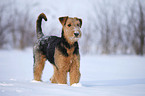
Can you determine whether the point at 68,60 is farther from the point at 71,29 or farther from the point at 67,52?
the point at 71,29

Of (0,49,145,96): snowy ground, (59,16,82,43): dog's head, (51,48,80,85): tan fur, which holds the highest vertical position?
(59,16,82,43): dog's head

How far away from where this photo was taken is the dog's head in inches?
111

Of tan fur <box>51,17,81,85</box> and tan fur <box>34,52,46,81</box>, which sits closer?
tan fur <box>51,17,81,85</box>

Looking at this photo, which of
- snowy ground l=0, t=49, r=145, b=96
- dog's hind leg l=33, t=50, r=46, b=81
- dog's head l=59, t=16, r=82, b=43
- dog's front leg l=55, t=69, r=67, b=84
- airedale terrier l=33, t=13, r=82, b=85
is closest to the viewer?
snowy ground l=0, t=49, r=145, b=96

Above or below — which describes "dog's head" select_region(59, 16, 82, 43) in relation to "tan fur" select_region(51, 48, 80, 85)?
above

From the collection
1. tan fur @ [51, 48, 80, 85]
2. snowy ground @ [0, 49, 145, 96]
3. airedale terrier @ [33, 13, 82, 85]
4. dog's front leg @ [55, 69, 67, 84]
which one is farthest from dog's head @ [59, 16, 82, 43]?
snowy ground @ [0, 49, 145, 96]

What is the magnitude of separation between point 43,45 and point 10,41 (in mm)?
12863

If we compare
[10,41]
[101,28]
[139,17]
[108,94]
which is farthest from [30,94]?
[10,41]

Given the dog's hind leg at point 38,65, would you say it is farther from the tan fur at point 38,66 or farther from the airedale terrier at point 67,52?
the airedale terrier at point 67,52

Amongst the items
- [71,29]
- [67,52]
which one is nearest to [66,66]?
[67,52]

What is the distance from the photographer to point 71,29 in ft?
9.59

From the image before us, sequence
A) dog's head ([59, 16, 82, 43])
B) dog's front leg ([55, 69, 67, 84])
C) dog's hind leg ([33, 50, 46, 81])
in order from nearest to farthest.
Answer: dog's head ([59, 16, 82, 43]), dog's front leg ([55, 69, 67, 84]), dog's hind leg ([33, 50, 46, 81])

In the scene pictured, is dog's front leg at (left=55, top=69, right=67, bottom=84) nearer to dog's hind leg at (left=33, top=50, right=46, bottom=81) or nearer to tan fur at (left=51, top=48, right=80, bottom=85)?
tan fur at (left=51, top=48, right=80, bottom=85)

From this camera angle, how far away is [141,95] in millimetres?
2322
